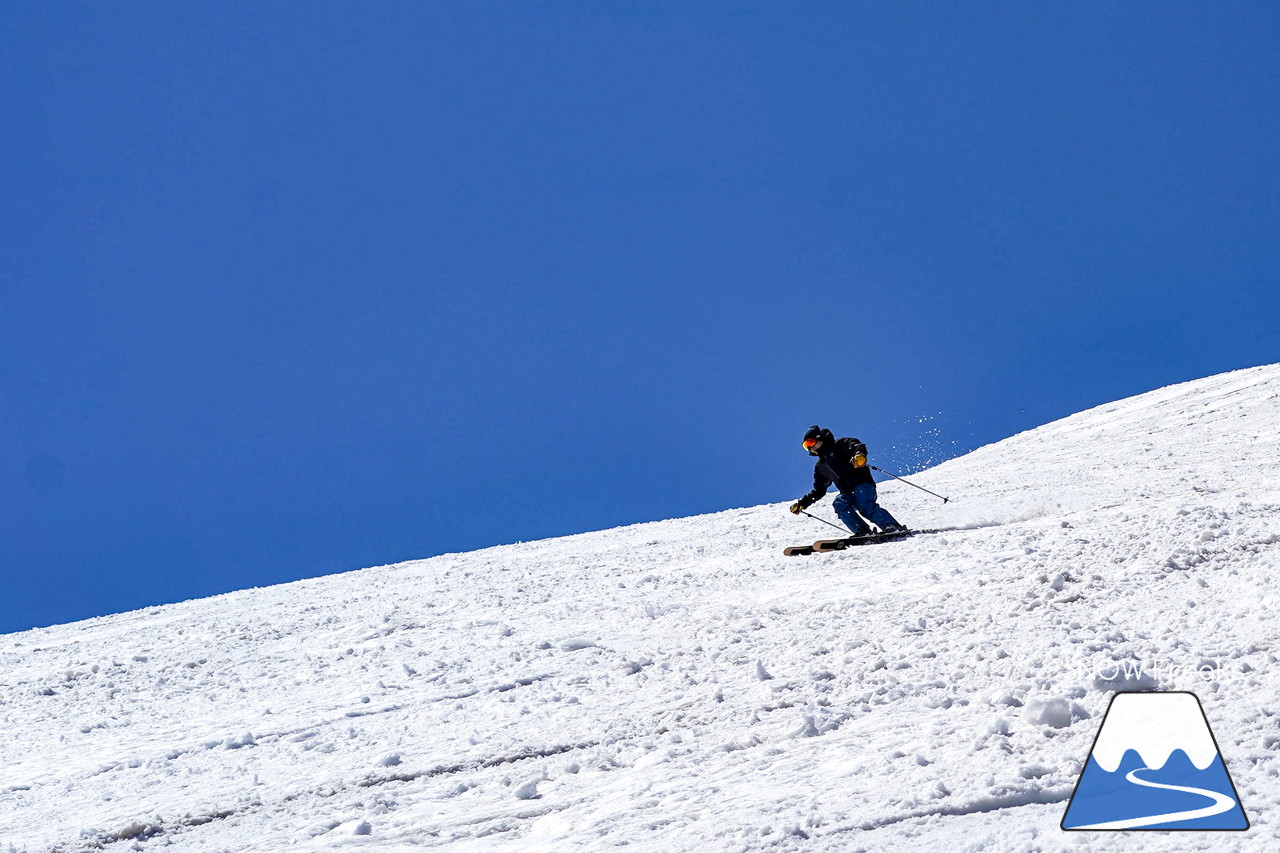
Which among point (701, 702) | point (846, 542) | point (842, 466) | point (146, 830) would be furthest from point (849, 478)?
point (146, 830)

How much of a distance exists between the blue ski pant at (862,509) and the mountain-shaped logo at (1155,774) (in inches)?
311

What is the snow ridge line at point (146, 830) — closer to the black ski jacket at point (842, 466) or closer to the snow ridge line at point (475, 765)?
the snow ridge line at point (475, 765)

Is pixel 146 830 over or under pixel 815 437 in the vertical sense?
under

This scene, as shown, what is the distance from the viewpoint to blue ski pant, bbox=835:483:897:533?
13.2 metres

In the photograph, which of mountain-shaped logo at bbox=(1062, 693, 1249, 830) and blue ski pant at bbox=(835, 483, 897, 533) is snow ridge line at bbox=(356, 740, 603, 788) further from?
blue ski pant at bbox=(835, 483, 897, 533)

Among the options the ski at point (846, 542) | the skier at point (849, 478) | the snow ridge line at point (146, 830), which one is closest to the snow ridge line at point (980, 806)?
the snow ridge line at point (146, 830)

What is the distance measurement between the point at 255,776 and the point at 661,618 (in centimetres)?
441

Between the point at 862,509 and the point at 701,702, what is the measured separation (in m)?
7.25

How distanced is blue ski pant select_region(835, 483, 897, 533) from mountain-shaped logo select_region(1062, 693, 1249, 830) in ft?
25.9

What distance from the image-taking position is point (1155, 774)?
14.7ft

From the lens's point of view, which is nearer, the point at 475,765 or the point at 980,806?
the point at 980,806

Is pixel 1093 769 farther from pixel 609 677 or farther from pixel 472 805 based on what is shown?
pixel 609 677

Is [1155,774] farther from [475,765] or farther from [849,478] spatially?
[849,478]

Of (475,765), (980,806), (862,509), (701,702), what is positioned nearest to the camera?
(980,806)
